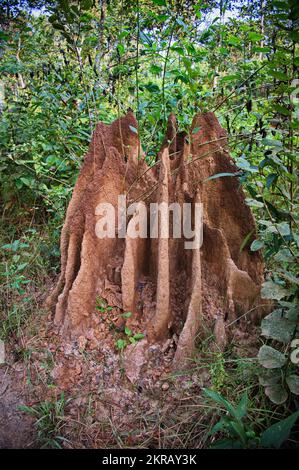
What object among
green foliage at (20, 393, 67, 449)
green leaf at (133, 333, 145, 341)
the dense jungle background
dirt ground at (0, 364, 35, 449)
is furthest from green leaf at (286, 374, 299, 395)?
dirt ground at (0, 364, 35, 449)

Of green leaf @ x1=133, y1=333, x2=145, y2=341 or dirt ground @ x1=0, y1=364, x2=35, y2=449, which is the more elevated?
green leaf @ x1=133, y1=333, x2=145, y2=341

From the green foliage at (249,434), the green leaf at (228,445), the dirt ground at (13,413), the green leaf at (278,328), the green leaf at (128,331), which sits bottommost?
the dirt ground at (13,413)

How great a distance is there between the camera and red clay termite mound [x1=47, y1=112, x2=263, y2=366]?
6.76 feet

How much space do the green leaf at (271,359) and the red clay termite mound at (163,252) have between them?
15.7 inches

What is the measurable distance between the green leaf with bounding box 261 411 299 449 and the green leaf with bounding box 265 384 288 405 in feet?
0.72

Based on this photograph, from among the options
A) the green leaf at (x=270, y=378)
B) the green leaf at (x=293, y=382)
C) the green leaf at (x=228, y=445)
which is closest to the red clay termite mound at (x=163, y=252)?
the green leaf at (x=270, y=378)

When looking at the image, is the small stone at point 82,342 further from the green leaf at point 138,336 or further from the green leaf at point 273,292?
the green leaf at point 273,292

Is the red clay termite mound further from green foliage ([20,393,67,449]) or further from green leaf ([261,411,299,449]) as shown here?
green leaf ([261,411,299,449])

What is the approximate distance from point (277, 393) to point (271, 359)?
0.15m

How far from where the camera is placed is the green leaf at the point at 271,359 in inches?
61.6

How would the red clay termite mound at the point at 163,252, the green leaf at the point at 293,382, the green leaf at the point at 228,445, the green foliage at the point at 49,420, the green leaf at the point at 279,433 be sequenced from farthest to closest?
1. the red clay termite mound at the point at 163,252
2. the green foliage at the point at 49,420
3. the green leaf at the point at 293,382
4. the green leaf at the point at 228,445
5. the green leaf at the point at 279,433
